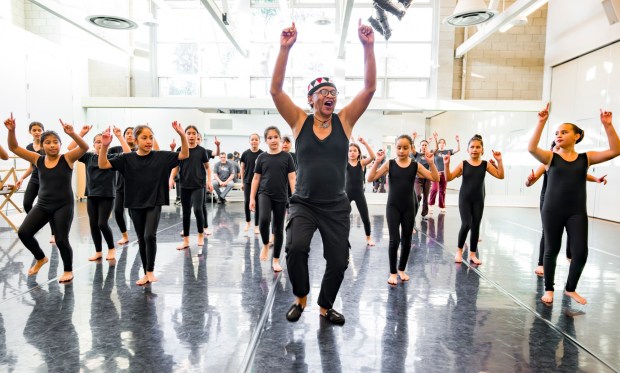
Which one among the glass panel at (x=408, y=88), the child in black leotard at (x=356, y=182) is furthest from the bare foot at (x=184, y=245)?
the glass panel at (x=408, y=88)

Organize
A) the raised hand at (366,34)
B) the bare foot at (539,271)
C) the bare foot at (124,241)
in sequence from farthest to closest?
1. the bare foot at (124,241)
2. the bare foot at (539,271)
3. the raised hand at (366,34)

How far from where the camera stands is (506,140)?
12461 mm

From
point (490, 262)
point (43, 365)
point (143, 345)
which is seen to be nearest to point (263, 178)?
point (143, 345)

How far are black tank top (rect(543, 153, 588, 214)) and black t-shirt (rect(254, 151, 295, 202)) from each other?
264 cm

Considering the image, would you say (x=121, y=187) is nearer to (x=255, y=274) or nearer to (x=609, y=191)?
(x=255, y=274)

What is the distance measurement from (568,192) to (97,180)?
15.8ft

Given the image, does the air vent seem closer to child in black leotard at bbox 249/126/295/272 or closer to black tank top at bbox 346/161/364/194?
child in black leotard at bbox 249/126/295/272

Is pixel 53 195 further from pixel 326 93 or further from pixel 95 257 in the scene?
pixel 326 93

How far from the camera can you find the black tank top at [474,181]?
14.8 feet

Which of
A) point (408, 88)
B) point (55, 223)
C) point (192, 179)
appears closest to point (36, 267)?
point (55, 223)

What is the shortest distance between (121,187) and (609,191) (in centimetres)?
1042

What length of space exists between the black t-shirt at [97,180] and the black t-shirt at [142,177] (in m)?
0.99

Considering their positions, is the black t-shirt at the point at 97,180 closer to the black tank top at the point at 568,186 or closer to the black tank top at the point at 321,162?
the black tank top at the point at 321,162

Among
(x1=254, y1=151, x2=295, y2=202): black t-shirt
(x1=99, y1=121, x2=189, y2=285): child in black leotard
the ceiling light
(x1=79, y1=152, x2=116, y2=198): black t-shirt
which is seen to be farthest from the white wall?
(x1=99, y1=121, x2=189, y2=285): child in black leotard
